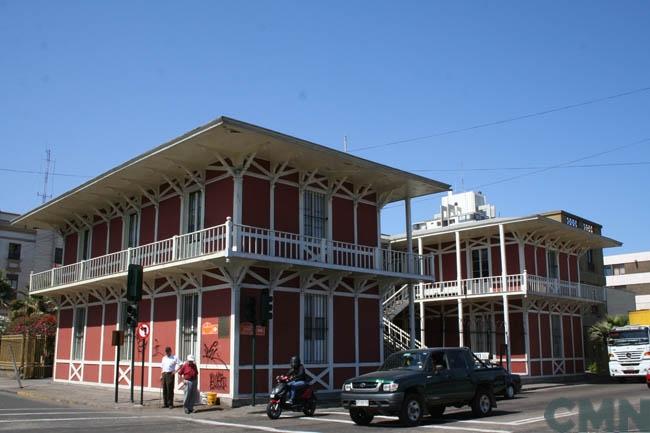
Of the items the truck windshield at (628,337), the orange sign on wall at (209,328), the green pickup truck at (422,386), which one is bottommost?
the green pickup truck at (422,386)

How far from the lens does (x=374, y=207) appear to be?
87.7 feet

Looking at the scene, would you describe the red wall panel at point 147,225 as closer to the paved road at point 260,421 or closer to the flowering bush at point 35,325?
the paved road at point 260,421

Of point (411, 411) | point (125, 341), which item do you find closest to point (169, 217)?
point (125, 341)

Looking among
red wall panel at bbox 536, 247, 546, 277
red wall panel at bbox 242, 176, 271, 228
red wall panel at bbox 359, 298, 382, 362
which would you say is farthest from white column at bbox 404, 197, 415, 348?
red wall panel at bbox 536, 247, 546, 277

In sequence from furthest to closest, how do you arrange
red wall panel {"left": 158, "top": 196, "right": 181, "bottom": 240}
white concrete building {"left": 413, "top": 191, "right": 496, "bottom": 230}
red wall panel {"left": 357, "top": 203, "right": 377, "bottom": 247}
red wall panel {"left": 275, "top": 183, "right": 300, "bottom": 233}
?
white concrete building {"left": 413, "top": 191, "right": 496, "bottom": 230} < red wall panel {"left": 357, "top": 203, "right": 377, "bottom": 247} < red wall panel {"left": 158, "top": 196, "right": 181, "bottom": 240} < red wall panel {"left": 275, "top": 183, "right": 300, "bottom": 233}

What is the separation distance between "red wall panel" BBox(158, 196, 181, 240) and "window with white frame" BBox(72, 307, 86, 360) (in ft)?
25.8

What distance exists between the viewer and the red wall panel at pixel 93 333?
2814cm

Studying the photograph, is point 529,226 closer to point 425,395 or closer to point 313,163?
point 313,163

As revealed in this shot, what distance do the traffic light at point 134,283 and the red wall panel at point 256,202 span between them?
12.3 ft

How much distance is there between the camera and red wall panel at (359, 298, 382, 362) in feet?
80.3

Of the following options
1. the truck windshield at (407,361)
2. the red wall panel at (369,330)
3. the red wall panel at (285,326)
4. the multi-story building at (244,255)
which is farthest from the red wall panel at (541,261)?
the truck windshield at (407,361)

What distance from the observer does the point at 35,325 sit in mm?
35938

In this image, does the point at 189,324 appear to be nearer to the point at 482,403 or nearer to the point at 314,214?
the point at 314,214

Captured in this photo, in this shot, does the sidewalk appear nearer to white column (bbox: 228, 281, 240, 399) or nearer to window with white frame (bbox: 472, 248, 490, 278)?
white column (bbox: 228, 281, 240, 399)
